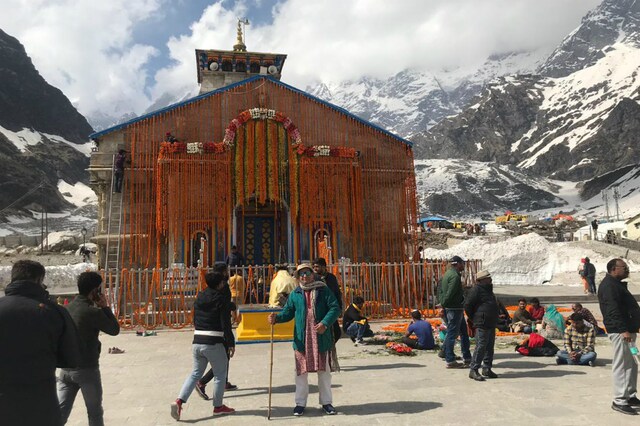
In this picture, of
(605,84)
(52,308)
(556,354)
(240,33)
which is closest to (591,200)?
(605,84)

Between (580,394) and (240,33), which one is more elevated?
(240,33)

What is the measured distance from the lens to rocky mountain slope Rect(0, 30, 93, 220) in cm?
9156

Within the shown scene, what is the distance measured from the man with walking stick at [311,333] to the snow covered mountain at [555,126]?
132573 mm

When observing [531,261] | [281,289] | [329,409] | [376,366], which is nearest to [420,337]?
[376,366]

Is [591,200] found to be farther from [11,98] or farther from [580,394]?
[11,98]

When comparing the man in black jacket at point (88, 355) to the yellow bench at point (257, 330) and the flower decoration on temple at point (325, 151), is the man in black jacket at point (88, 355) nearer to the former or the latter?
the yellow bench at point (257, 330)

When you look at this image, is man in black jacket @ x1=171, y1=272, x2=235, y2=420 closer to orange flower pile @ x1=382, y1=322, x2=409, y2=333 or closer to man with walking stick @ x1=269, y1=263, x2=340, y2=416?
man with walking stick @ x1=269, y1=263, x2=340, y2=416

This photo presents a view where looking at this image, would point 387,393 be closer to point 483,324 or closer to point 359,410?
point 359,410

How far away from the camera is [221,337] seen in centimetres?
616

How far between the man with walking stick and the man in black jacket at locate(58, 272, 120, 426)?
82.0 inches

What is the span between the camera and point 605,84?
536ft

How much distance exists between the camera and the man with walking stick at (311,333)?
5.95 meters

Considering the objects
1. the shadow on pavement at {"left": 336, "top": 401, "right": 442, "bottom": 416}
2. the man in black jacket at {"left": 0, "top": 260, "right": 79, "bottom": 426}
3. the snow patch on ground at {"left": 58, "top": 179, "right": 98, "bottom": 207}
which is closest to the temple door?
the shadow on pavement at {"left": 336, "top": 401, "right": 442, "bottom": 416}

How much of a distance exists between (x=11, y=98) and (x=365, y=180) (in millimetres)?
122853
